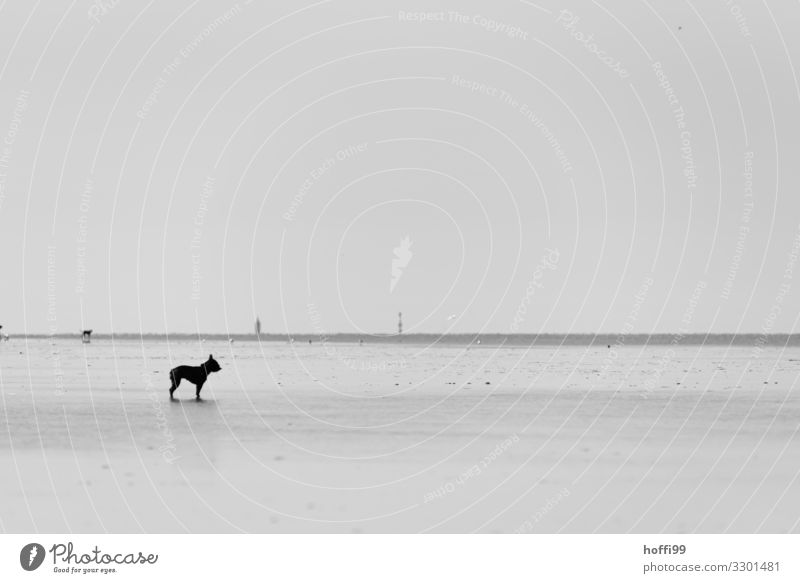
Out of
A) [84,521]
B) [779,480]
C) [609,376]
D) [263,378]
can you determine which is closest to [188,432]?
[84,521]

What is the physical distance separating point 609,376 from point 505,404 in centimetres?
1812

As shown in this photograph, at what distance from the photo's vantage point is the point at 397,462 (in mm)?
19969

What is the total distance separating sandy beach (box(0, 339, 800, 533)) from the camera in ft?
51.3
